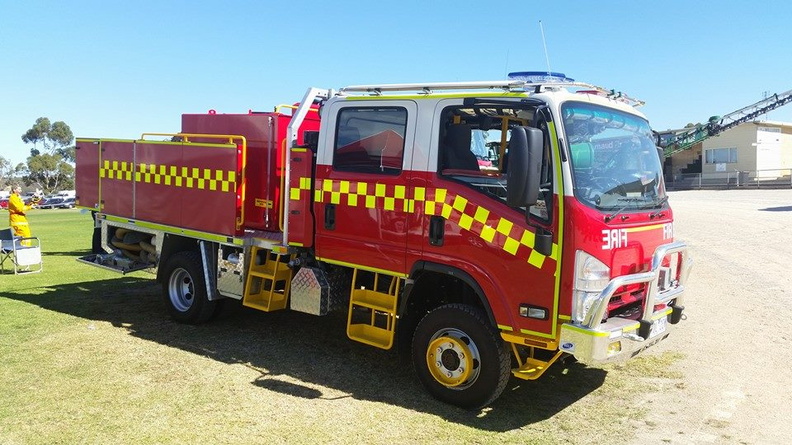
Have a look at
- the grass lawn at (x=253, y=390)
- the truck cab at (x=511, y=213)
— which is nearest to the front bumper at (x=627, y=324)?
the truck cab at (x=511, y=213)

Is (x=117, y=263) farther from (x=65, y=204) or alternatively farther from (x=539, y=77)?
(x=65, y=204)

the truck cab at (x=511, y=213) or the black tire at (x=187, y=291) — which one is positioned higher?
the truck cab at (x=511, y=213)

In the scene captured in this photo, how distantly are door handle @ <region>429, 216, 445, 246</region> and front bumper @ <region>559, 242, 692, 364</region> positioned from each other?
1.24 metres

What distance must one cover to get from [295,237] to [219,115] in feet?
6.88

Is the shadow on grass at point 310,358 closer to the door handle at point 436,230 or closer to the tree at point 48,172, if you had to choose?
the door handle at point 436,230

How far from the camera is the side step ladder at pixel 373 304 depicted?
5582mm

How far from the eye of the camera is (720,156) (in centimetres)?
4219

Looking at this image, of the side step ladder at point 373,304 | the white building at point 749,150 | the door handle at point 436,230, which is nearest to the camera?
the door handle at point 436,230

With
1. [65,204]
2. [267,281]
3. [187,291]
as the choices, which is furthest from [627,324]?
[65,204]

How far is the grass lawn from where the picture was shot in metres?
4.55

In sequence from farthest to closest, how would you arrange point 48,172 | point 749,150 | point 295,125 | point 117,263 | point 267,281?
point 48,172 → point 749,150 → point 117,263 → point 267,281 → point 295,125

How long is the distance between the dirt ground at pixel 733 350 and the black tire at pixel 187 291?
501 centimetres

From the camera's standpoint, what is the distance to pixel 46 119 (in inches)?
3356

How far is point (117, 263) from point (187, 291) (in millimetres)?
1353
